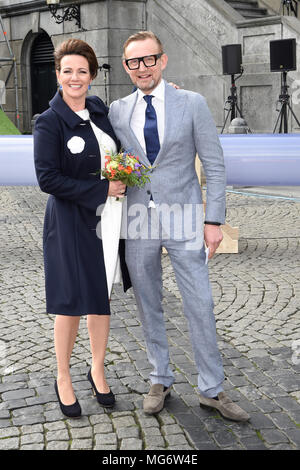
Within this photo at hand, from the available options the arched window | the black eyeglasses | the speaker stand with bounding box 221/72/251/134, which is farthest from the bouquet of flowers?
the arched window

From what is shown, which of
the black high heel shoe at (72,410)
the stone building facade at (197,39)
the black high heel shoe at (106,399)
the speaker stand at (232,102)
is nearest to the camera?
the black high heel shoe at (72,410)

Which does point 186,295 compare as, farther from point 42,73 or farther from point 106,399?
point 42,73

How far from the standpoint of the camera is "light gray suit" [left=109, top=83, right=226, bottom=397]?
3.40 meters

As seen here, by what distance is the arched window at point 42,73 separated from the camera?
69.1 ft

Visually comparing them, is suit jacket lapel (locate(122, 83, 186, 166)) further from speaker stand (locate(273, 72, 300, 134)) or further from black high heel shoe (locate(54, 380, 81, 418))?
speaker stand (locate(273, 72, 300, 134))

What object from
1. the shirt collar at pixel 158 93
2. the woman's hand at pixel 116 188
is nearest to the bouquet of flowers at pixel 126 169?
the woman's hand at pixel 116 188

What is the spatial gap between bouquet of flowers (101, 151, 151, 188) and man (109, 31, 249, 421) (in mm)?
78

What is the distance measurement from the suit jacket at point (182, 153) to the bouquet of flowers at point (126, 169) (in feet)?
0.24

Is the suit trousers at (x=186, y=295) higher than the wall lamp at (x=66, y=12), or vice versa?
the wall lamp at (x=66, y=12)

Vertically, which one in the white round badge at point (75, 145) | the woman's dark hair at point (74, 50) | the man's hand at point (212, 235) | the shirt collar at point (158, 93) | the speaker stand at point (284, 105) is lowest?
the man's hand at point (212, 235)

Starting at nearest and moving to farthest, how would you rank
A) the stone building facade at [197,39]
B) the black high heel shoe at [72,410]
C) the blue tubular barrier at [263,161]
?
the black high heel shoe at [72,410]
the blue tubular barrier at [263,161]
the stone building facade at [197,39]

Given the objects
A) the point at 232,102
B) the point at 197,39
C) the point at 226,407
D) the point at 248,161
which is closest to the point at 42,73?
the point at 197,39

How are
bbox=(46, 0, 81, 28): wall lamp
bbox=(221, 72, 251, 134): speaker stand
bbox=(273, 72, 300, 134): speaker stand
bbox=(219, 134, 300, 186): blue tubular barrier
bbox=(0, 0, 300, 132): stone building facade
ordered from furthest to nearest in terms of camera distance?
bbox=(46, 0, 81, 28): wall lamp → bbox=(0, 0, 300, 132): stone building facade → bbox=(221, 72, 251, 134): speaker stand → bbox=(273, 72, 300, 134): speaker stand → bbox=(219, 134, 300, 186): blue tubular barrier

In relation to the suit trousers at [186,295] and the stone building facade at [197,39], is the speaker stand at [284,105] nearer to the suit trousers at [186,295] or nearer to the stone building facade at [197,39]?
the stone building facade at [197,39]
